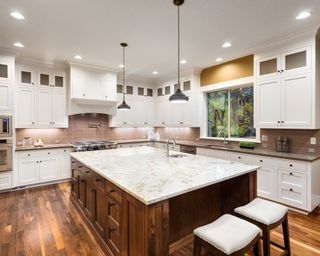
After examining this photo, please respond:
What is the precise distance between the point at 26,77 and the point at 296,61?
553 centimetres

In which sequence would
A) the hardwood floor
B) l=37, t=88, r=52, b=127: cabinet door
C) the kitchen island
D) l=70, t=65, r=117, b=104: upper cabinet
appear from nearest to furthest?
the kitchen island → the hardwood floor → l=37, t=88, r=52, b=127: cabinet door → l=70, t=65, r=117, b=104: upper cabinet

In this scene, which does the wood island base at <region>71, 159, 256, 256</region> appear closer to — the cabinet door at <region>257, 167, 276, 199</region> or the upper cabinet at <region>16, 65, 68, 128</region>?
the cabinet door at <region>257, 167, 276, 199</region>

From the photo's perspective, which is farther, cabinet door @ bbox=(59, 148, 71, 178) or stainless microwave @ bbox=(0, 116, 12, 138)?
cabinet door @ bbox=(59, 148, 71, 178)

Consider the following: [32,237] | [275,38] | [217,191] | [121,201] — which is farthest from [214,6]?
[32,237]

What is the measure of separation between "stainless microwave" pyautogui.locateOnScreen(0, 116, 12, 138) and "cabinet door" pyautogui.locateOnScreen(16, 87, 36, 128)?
0.42 meters

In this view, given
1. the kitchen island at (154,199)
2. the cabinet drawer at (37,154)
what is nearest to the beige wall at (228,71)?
the kitchen island at (154,199)

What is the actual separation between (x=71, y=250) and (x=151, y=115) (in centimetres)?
477

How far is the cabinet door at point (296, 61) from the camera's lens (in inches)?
122

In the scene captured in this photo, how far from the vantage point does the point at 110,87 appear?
526cm

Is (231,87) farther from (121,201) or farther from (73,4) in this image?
(121,201)

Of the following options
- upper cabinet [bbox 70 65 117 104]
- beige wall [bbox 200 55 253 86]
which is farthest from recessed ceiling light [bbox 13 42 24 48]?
beige wall [bbox 200 55 253 86]

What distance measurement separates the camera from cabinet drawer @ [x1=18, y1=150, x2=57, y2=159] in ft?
13.7

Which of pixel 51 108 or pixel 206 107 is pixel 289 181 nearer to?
pixel 206 107

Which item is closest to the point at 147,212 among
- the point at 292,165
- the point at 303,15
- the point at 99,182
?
the point at 99,182
